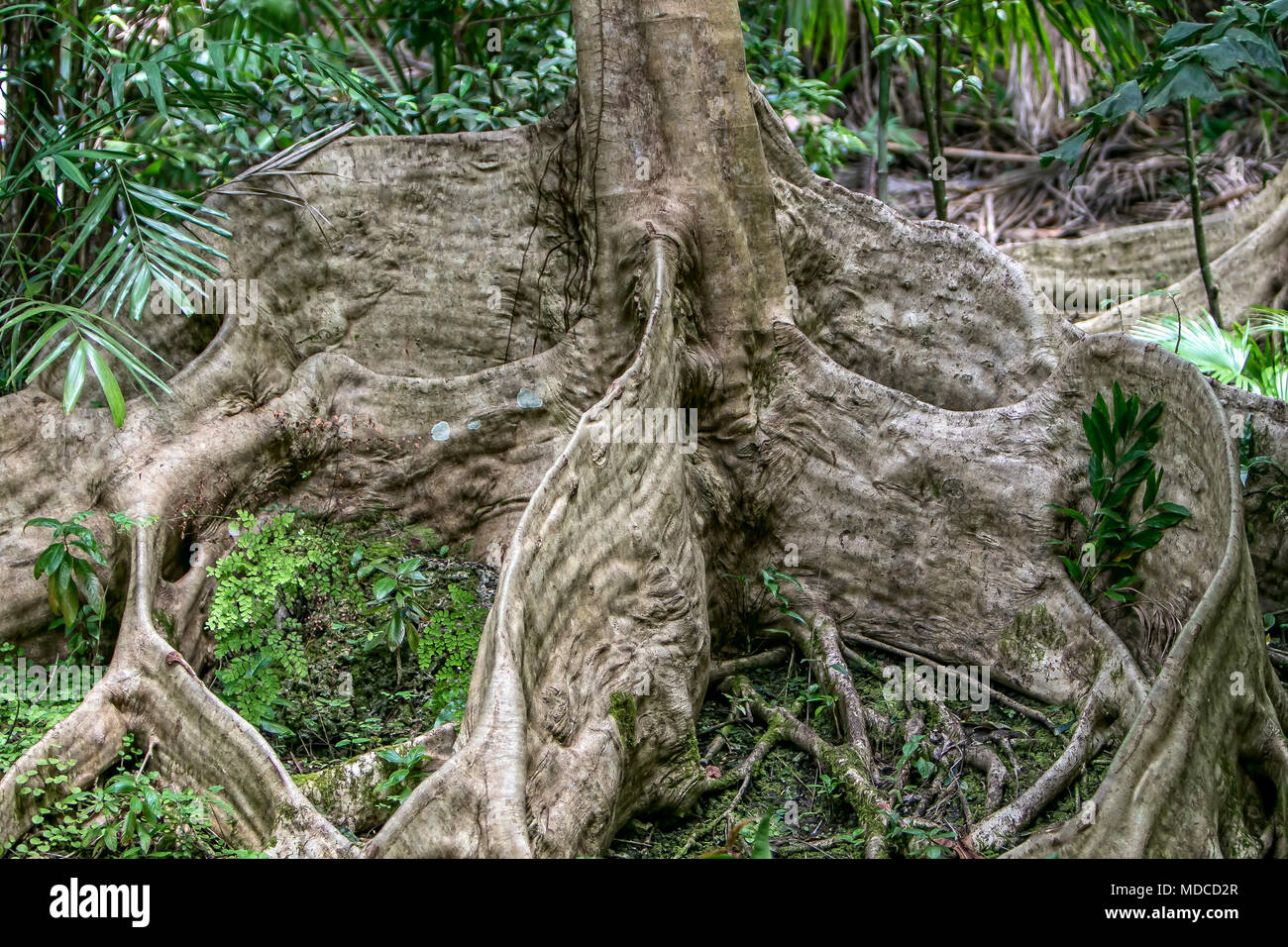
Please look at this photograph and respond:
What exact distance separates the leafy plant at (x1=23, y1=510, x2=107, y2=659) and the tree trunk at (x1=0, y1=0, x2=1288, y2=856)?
0.46 ft

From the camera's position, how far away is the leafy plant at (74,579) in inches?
151

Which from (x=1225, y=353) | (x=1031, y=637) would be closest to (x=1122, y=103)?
(x=1031, y=637)

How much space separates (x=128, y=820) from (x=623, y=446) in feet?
6.11

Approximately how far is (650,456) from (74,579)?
2.06 metres

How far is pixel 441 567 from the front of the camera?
4.64 metres

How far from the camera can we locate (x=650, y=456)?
4.05 meters

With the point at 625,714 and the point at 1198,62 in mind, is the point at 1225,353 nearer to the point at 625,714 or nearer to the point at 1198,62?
the point at 1198,62

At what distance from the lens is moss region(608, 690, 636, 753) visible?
357 cm

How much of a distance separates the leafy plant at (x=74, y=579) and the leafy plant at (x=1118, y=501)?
347cm

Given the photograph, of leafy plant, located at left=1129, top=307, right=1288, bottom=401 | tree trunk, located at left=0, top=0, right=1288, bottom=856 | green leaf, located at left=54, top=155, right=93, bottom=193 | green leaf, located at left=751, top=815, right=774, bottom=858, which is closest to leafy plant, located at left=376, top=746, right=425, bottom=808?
tree trunk, located at left=0, top=0, right=1288, bottom=856

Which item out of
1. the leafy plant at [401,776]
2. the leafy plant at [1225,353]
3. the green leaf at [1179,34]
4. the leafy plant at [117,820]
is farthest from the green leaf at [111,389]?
the leafy plant at [1225,353]

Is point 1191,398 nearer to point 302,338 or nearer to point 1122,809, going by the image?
point 1122,809

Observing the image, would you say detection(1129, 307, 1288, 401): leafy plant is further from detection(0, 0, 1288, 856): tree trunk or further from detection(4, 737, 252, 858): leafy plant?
detection(4, 737, 252, 858): leafy plant

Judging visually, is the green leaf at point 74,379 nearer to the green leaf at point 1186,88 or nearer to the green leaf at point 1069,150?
the green leaf at point 1069,150
